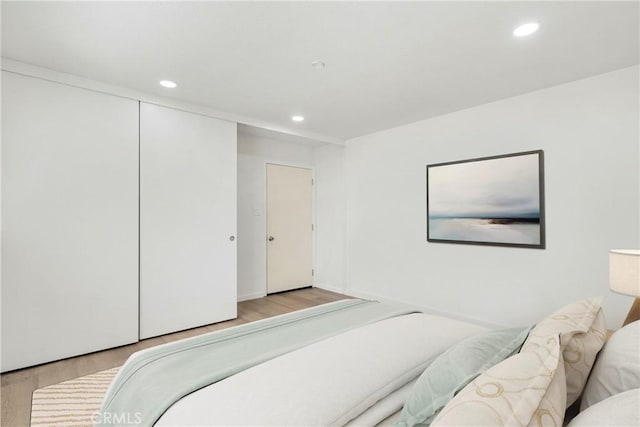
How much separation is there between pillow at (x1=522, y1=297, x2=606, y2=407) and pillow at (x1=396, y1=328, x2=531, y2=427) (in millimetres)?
104

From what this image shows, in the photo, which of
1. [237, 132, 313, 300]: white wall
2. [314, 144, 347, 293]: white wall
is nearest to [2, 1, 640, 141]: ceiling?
[237, 132, 313, 300]: white wall

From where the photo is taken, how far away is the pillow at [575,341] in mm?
922

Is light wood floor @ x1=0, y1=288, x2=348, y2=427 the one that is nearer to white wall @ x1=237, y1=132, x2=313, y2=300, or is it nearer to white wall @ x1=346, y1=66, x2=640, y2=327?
white wall @ x1=237, y1=132, x2=313, y2=300

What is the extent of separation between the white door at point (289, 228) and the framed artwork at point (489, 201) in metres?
2.16

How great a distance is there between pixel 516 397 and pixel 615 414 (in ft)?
0.57

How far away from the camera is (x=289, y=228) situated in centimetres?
492

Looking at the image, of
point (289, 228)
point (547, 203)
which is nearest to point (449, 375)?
point (547, 203)

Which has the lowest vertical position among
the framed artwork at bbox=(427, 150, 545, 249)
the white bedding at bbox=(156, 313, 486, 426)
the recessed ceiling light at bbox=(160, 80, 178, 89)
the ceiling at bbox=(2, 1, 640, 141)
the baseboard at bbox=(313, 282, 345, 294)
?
the baseboard at bbox=(313, 282, 345, 294)

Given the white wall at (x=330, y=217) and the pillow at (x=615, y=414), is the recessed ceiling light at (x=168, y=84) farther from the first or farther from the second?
the pillow at (x=615, y=414)

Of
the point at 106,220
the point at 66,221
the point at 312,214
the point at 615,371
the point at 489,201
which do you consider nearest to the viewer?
the point at 615,371

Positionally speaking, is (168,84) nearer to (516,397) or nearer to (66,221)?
(66,221)

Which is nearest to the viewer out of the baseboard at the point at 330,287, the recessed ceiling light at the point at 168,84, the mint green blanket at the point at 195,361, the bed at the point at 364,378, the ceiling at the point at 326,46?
the bed at the point at 364,378

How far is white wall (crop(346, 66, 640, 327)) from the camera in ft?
8.13

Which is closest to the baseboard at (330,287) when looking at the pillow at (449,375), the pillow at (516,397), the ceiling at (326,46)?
the ceiling at (326,46)
